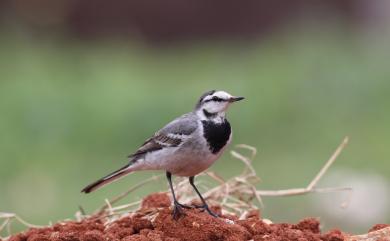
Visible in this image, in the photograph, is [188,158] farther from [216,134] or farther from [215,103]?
[215,103]

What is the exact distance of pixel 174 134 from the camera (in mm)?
6441

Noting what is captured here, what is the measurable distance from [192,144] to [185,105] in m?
5.52

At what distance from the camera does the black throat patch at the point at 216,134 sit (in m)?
6.28

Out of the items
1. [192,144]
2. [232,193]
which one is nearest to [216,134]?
[192,144]

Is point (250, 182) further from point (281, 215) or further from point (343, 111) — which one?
point (343, 111)

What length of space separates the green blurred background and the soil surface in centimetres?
349

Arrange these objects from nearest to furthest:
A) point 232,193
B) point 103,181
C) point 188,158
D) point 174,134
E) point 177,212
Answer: point 177,212
point 188,158
point 174,134
point 103,181
point 232,193

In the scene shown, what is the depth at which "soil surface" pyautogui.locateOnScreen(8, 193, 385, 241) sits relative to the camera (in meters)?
5.54

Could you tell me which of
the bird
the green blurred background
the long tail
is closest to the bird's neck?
the bird

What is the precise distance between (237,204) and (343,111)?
552 cm

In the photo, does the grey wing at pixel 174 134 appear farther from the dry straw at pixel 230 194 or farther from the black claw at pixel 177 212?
the black claw at pixel 177 212

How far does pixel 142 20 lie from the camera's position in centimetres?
1686

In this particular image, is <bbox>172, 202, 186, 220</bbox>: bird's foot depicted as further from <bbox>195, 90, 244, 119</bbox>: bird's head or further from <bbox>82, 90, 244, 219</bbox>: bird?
<bbox>195, 90, 244, 119</bbox>: bird's head

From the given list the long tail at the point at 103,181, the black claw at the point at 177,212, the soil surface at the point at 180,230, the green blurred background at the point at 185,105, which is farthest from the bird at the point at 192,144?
the green blurred background at the point at 185,105
